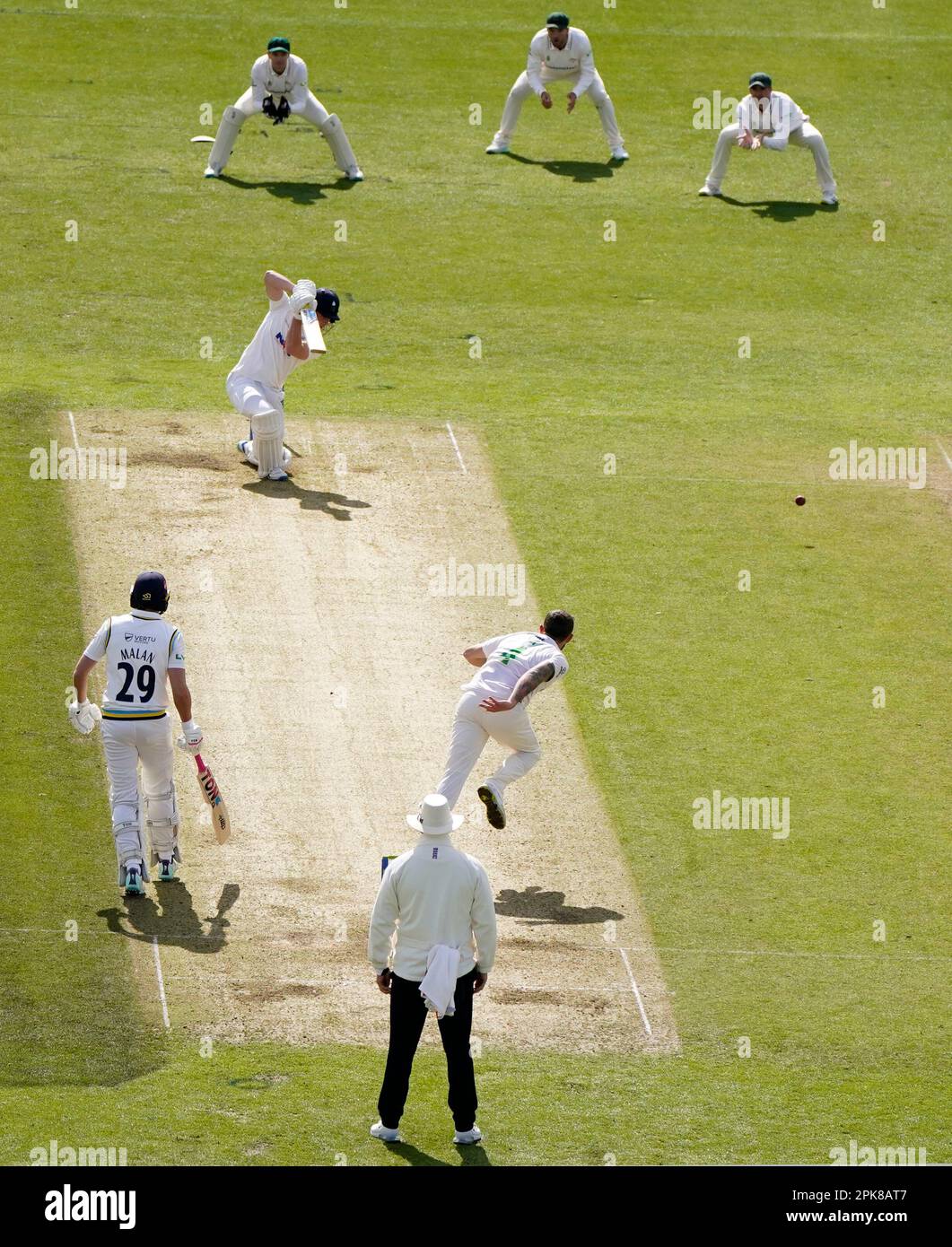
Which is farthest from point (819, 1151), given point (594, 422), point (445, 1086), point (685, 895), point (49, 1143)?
point (594, 422)

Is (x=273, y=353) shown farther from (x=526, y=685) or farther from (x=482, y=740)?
(x=526, y=685)

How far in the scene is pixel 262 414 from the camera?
2253cm

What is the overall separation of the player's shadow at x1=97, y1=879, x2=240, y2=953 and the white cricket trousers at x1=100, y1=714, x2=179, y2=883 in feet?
1.09

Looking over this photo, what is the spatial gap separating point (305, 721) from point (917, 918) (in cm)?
574

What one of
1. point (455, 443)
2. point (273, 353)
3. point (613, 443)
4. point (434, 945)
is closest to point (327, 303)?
point (273, 353)

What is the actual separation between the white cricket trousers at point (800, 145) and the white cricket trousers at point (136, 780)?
61.0ft

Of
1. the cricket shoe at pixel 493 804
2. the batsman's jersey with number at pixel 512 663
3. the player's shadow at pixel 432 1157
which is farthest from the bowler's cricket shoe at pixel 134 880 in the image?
the player's shadow at pixel 432 1157

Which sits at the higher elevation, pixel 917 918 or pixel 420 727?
pixel 420 727

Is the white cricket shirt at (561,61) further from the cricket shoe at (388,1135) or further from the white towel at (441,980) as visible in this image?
the cricket shoe at (388,1135)

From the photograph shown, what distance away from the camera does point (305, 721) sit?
60.9 feet

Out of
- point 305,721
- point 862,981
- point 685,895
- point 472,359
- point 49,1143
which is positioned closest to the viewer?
point 49,1143

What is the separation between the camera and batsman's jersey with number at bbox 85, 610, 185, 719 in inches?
599

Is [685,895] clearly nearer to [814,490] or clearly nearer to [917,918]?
[917,918]

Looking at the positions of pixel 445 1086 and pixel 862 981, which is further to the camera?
pixel 862 981
